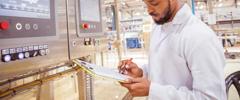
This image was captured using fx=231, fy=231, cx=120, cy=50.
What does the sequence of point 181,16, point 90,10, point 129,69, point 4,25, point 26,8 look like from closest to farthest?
point 4,25 < point 26,8 < point 181,16 < point 129,69 < point 90,10

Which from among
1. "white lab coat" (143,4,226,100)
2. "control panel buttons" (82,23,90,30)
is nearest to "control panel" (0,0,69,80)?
"control panel buttons" (82,23,90,30)

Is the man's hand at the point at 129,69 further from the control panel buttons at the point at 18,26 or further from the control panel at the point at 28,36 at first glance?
the control panel buttons at the point at 18,26

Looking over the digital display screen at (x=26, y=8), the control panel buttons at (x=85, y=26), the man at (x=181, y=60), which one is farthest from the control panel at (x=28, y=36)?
the man at (x=181, y=60)

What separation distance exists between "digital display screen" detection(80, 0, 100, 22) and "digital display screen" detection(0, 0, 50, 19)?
0.40 meters

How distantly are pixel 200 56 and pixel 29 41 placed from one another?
668mm

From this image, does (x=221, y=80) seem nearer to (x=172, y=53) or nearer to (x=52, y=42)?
(x=172, y=53)

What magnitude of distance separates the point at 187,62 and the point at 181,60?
0.10 feet

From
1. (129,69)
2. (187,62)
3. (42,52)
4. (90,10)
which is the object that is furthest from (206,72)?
(90,10)

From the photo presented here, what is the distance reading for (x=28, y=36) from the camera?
36.1 inches

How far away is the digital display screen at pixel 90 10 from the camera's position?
145 centimetres

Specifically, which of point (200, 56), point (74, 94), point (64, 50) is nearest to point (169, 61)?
point (200, 56)

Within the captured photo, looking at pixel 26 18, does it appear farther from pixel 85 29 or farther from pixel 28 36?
pixel 85 29

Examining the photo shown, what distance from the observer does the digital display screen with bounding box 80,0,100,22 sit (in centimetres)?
145

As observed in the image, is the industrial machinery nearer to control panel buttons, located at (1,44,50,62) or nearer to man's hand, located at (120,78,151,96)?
control panel buttons, located at (1,44,50,62)
